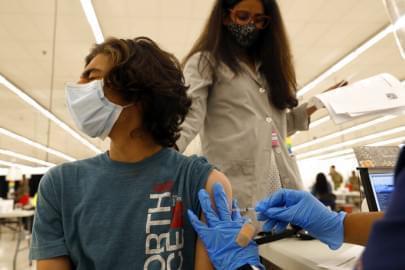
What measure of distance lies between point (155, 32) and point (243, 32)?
3.66m

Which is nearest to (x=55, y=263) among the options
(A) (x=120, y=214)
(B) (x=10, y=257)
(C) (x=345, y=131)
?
(A) (x=120, y=214)

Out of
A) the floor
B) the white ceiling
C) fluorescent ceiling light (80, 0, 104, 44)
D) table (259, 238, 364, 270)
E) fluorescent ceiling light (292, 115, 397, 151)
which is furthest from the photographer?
fluorescent ceiling light (292, 115, 397, 151)

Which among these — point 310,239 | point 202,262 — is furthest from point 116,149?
point 310,239

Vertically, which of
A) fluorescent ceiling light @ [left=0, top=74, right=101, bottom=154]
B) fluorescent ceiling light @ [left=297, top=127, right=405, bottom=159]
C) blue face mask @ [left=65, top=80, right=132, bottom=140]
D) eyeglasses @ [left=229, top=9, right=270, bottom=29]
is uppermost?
fluorescent ceiling light @ [left=0, top=74, right=101, bottom=154]

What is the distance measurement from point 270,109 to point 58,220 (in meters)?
0.81

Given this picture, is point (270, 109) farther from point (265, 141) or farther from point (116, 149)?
point (116, 149)

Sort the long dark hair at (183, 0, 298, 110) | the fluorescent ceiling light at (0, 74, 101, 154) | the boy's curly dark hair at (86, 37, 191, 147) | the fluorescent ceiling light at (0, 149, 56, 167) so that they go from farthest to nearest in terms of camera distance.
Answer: the fluorescent ceiling light at (0, 149, 56, 167) → the fluorescent ceiling light at (0, 74, 101, 154) → the long dark hair at (183, 0, 298, 110) → the boy's curly dark hair at (86, 37, 191, 147)

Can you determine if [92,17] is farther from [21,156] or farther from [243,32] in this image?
[21,156]

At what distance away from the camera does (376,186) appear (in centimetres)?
100

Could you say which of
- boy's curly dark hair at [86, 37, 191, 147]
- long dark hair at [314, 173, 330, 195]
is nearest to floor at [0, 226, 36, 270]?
boy's curly dark hair at [86, 37, 191, 147]

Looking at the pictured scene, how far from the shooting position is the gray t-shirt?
0.77 m

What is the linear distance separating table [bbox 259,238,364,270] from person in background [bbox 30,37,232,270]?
0.22 m

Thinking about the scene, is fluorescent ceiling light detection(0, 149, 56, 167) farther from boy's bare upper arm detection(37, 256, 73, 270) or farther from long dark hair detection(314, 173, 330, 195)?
boy's bare upper arm detection(37, 256, 73, 270)

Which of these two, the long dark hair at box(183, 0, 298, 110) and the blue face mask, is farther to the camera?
the long dark hair at box(183, 0, 298, 110)
